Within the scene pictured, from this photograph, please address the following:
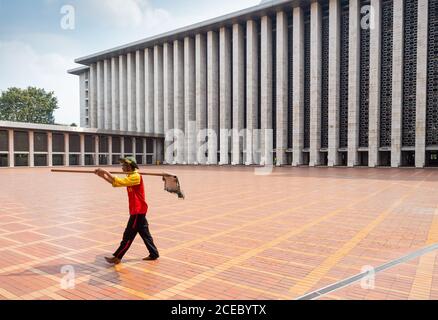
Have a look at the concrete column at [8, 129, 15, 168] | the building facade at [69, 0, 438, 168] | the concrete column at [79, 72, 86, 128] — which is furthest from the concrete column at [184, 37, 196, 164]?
the concrete column at [79, 72, 86, 128]

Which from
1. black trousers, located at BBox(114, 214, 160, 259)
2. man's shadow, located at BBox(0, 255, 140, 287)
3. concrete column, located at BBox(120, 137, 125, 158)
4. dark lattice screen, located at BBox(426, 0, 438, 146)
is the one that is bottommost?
man's shadow, located at BBox(0, 255, 140, 287)

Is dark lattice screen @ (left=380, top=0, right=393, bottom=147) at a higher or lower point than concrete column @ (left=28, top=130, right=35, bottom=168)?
higher

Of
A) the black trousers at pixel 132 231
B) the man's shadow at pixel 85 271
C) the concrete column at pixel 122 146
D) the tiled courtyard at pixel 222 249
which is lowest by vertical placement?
the man's shadow at pixel 85 271

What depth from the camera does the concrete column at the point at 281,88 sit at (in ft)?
140

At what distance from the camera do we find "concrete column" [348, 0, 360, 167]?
37844mm

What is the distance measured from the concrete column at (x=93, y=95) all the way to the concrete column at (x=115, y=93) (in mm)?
5401

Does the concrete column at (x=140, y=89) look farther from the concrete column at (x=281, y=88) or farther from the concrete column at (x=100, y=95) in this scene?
the concrete column at (x=281, y=88)

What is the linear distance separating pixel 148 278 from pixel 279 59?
41.5 m

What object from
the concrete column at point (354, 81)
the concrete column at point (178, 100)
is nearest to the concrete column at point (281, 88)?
the concrete column at point (354, 81)

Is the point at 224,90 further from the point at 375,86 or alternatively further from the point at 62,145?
the point at 62,145

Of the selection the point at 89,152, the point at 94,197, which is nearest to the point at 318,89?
the point at 89,152

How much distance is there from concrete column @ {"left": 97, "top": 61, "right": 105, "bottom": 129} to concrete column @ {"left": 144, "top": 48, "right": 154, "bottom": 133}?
11.5m

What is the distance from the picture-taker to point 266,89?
4362 centimetres

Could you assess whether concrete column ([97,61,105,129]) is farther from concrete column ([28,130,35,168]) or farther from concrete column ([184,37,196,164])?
concrete column ([28,130,35,168])
